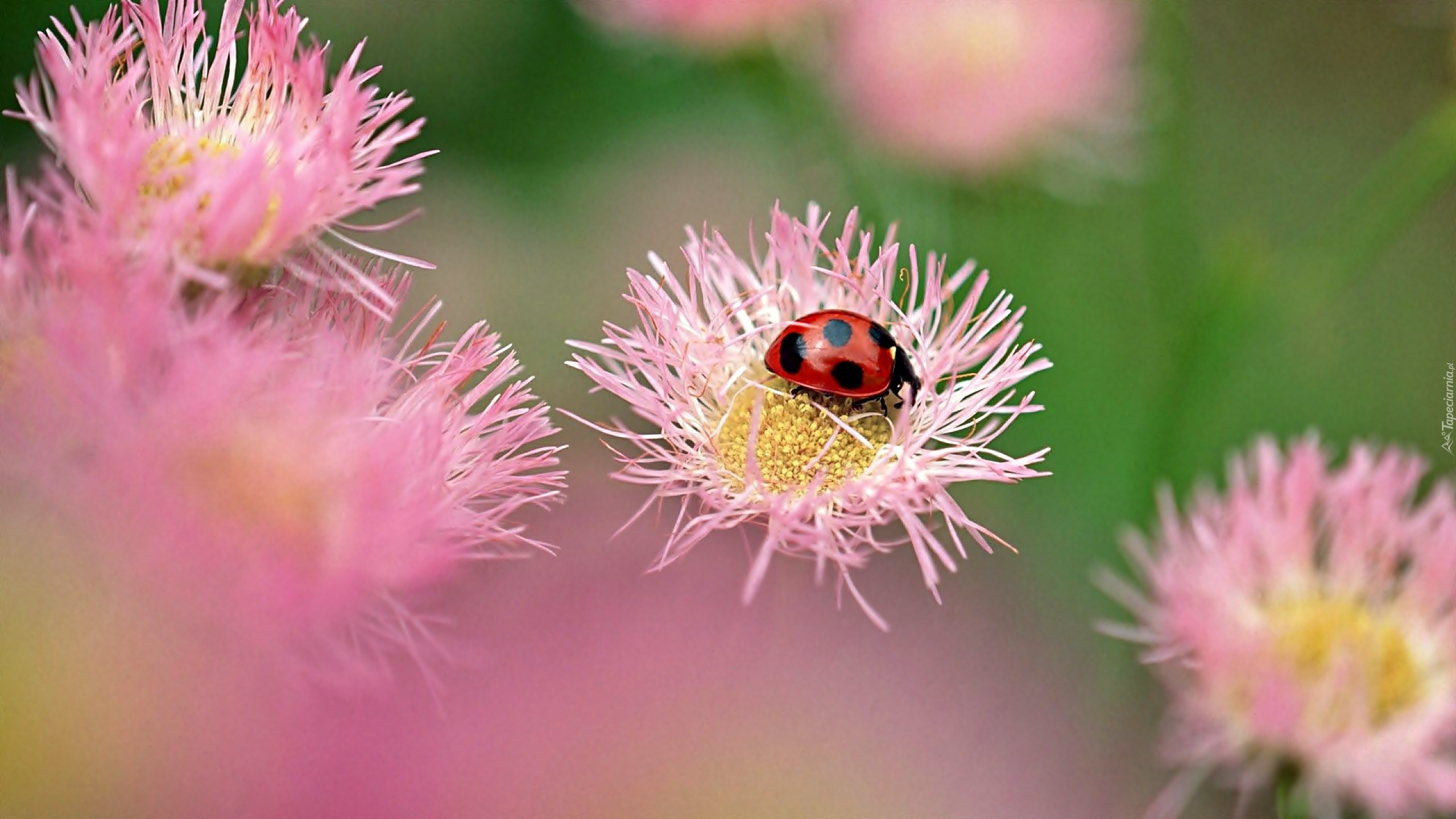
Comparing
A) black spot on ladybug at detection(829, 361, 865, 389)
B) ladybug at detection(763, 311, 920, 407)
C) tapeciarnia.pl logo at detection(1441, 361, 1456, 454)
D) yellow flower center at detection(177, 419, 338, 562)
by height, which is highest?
tapeciarnia.pl logo at detection(1441, 361, 1456, 454)

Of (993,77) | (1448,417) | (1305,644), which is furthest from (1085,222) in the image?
(1305,644)

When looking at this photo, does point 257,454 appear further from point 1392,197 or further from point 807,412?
point 1392,197

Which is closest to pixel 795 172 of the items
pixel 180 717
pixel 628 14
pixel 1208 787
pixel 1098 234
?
pixel 628 14

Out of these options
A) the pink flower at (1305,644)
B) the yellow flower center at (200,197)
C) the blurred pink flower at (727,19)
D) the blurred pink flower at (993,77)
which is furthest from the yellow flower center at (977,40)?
the yellow flower center at (200,197)

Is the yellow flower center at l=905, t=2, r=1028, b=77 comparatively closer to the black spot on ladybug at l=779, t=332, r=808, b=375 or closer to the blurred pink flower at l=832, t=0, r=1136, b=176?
the blurred pink flower at l=832, t=0, r=1136, b=176

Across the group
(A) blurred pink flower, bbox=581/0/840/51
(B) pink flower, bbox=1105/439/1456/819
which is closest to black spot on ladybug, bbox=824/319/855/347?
(B) pink flower, bbox=1105/439/1456/819

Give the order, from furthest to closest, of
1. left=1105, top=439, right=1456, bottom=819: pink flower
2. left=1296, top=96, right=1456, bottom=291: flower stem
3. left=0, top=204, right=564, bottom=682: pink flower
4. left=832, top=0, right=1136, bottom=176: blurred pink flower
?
left=832, top=0, right=1136, bottom=176: blurred pink flower < left=1296, top=96, right=1456, bottom=291: flower stem < left=1105, top=439, right=1456, bottom=819: pink flower < left=0, top=204, right=564, bottom=682: pink flower
